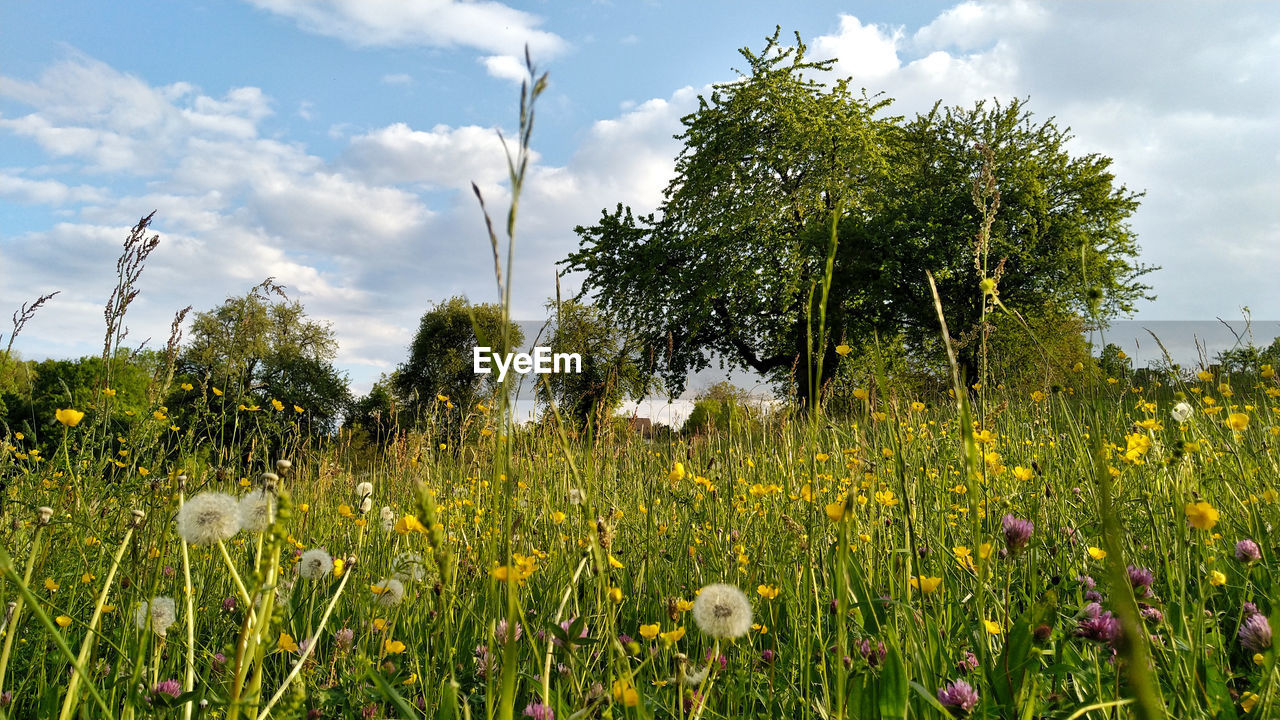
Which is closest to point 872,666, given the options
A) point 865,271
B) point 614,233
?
point 865,271

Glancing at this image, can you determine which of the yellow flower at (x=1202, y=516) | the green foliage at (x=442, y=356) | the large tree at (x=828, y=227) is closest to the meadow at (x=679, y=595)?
the yellow flower at (x=1202, y=516)

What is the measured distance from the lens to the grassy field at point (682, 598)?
103 cm

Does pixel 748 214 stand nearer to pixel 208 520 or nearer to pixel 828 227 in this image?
pixel 828 227

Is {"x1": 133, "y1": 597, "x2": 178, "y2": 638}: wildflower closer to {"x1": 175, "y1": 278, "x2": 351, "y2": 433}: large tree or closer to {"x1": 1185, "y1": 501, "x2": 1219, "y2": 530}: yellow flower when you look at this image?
{"x1": 1185, "y1": 501, "x2": 1219, "y2": 530}: yellow flower

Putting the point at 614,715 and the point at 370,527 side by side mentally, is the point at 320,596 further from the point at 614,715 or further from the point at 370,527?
the point at 614,715

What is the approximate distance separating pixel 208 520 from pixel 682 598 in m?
1.39

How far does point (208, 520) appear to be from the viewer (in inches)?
45.6

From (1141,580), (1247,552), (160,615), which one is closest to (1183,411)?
(1247,552)

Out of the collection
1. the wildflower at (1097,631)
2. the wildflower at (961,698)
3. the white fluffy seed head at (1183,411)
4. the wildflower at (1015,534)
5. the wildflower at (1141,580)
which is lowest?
the wildflower at (961,698)

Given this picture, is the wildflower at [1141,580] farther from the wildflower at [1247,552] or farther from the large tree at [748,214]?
the large tree at [748,214]

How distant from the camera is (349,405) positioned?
119 ft

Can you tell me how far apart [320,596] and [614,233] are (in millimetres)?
20464

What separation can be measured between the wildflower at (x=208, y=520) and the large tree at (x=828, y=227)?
1785 cm

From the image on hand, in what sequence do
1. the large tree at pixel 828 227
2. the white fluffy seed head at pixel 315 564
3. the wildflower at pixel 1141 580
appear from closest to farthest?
the wildflower at pixel 1141 580
the white fluffy seed head at pixel 315 564
the large tree at pixel 828 227
